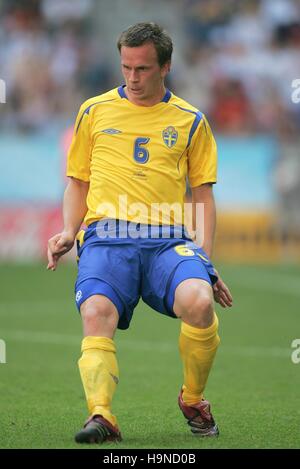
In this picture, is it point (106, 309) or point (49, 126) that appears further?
point (49, 126)

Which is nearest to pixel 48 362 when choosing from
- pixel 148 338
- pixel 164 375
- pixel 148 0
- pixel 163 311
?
pixel 164 375

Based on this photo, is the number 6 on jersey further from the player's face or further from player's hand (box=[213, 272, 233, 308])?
player's hand (box=[213, 272, 233, 308])

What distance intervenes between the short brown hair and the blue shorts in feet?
3.15

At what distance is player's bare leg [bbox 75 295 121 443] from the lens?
232 inches

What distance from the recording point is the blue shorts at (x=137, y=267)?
6.21m

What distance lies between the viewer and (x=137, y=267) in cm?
633

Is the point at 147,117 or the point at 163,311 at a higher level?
the point at 147,117

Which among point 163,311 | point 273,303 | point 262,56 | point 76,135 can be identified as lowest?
point 273,303

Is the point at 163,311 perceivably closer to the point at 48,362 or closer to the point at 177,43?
the point at 48,362

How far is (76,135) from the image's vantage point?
6605 mm

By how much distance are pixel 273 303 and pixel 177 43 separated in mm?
9316

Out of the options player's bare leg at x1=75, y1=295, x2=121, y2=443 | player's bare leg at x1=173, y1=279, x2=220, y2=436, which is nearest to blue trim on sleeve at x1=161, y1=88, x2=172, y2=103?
player's bare leg at x1=173, y1=279, x2=220, y2=436

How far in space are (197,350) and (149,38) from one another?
1.72m

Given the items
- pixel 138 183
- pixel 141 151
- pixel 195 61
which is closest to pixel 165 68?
pixel 141 151
